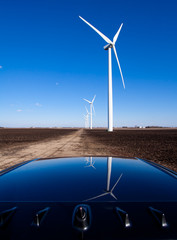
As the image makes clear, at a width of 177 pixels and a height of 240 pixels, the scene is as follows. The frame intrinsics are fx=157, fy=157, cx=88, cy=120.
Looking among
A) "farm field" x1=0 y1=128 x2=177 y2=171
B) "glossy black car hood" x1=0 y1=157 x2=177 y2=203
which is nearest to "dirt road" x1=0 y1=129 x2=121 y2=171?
"farm field" x1=0 y1=128 x2=177 y2=171

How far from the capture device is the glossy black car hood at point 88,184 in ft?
4.85

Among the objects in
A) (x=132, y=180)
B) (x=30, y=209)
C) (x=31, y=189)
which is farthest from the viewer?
(x=132, y=180)

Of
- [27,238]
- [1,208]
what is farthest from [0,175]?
[27,238]

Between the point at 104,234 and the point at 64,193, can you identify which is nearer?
the point at 104,234

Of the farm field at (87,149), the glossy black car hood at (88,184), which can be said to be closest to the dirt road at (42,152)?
the farm field at (87,149)

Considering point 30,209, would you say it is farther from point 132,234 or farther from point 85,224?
point 132,234

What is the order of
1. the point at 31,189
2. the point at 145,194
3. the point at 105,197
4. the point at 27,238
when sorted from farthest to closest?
the point at 31,189
the point at 145,194
the point at 105,197
the point at 27,238

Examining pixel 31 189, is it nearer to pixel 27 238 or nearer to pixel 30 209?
pixel 30 209

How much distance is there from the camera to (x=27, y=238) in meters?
1.00

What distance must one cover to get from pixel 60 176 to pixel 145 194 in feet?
3.56

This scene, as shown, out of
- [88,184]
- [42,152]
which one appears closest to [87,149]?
[42,152]

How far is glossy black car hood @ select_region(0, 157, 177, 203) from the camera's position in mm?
1479

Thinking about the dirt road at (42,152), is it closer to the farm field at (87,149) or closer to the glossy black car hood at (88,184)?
the farm field at (87,149)

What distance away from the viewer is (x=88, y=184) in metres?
1.79
